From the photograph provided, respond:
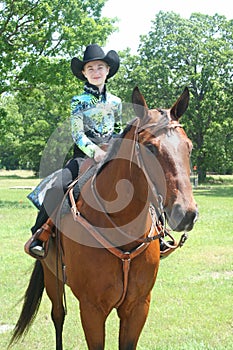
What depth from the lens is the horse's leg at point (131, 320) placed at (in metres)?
3.18

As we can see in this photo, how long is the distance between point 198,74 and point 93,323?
3419cm

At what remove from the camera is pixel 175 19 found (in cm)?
3716

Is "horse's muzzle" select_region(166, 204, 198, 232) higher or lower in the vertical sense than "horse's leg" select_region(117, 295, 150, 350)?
higher

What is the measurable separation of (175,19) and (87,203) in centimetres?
3683

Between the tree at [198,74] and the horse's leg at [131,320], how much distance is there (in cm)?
3186

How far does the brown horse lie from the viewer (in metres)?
2.43

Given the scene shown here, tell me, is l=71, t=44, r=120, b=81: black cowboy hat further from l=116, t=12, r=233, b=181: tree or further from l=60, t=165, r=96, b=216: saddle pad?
l=116, t=12, r=233, b=181: tree

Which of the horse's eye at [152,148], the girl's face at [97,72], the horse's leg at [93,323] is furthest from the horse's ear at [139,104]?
the horse's leg at [93,323]

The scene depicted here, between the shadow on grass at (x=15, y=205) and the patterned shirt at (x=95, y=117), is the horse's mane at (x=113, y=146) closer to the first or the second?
the patterned shirt at (x=95, y=117)

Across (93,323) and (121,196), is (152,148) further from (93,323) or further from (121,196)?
(93,323)

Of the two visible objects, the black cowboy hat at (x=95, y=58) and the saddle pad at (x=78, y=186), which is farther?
the black cowboy hat at (x=95, y=58)

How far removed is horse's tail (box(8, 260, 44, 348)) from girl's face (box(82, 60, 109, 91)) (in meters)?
1.96

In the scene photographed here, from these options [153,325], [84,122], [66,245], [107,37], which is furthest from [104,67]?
[107,37]

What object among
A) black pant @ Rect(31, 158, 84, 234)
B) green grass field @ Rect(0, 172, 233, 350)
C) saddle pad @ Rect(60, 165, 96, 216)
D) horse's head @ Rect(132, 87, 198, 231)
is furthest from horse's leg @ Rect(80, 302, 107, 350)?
green grass field @ Rect(0, 172, 233, 350)
